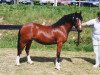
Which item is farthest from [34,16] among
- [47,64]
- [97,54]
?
[97,54]

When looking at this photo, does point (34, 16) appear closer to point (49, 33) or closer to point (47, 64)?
point (47, 64)

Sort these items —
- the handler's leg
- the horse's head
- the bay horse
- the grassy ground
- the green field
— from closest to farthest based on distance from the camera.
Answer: the horse's head < the grassy ground < the bay horse < the handler's leg < the green field

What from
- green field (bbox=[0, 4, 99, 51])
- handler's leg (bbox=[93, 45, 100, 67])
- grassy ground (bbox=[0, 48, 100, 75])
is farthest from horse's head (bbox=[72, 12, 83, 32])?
green field (bbox=[0, 4, 99, 51])

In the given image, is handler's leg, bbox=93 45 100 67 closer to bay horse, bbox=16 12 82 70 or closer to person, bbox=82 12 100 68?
person, bbox=82 12 100 68

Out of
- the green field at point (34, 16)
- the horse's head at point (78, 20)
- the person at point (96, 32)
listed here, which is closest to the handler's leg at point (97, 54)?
the person at point (96, 32)

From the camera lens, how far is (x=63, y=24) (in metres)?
11.6

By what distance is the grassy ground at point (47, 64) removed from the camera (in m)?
11.3

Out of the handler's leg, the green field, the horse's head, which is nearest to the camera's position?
the horse's head

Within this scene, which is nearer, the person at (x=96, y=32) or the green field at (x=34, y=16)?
the person at (x=96, y=32)

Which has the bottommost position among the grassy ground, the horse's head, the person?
the grassy ground

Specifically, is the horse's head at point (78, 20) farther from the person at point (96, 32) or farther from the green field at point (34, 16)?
the green field at point (34, 16)

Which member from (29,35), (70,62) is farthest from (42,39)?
(70,62)

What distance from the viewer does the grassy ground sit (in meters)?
11.3

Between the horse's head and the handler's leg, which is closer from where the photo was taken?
the horse's head
